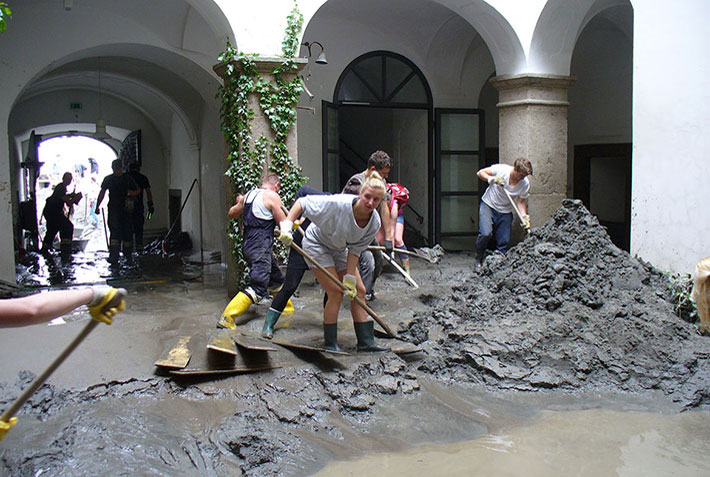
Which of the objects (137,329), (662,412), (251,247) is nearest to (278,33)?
(251,247)

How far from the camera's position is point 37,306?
2850 mm

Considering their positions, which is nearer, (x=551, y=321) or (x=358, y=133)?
(x=551, y=321)

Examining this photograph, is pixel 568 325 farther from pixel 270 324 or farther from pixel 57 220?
pixel 57 220

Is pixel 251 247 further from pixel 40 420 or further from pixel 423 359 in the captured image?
pixel 40 420

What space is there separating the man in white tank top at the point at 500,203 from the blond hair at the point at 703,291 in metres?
2.87

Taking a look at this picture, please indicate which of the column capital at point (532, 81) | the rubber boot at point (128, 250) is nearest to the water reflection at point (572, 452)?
the column capital at point (532, 81)

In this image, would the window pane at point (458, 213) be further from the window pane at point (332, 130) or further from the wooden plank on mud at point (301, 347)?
the wooden plank on mud at point (301, 347)

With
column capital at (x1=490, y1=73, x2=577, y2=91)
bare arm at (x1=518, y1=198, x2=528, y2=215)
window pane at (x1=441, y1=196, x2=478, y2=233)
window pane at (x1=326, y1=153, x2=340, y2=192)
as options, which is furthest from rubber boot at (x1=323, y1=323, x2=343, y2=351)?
window pane at (x1=441, y1=196, x2=478, y2=233)

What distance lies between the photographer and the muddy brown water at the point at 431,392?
424 centimetres

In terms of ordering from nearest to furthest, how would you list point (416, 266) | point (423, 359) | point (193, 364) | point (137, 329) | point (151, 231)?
point (193, 364)
point (423, 359)
point (137, 329)
point (416, 266)
point (151, 231)

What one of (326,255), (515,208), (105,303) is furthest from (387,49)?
(105,303)

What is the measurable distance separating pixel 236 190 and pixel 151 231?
1134 cm

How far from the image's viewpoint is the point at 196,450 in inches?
170

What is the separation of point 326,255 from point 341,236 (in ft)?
0.94
